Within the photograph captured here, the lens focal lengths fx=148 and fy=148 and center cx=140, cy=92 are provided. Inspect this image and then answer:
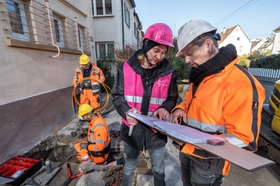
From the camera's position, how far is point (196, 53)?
1180 mm

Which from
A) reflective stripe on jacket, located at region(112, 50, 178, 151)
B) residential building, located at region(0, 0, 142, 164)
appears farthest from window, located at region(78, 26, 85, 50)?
reflective stripe on jacket, located at region(112, 50, 178, 151)

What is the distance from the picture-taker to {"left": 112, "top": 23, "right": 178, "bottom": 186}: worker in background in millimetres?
1622

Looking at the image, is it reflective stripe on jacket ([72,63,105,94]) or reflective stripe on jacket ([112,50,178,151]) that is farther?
reflective stripe on jacket ([72,63,105,94])

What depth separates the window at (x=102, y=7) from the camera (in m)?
10.3

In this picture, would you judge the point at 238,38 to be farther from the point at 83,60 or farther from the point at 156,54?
the point at 156,54

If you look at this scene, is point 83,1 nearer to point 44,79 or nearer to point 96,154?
point 44,79

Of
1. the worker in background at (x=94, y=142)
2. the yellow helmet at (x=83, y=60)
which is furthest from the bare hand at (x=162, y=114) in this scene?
the yellow helmet at (x=83, y=60)

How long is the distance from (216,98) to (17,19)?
4.45 m

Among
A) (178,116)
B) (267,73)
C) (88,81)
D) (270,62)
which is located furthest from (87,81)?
(270,62)

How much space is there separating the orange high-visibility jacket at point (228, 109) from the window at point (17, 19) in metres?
3.89

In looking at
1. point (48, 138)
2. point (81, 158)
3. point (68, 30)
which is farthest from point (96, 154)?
point (68, 30)

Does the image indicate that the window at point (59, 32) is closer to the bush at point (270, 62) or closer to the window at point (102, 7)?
the window at point (102, 7)

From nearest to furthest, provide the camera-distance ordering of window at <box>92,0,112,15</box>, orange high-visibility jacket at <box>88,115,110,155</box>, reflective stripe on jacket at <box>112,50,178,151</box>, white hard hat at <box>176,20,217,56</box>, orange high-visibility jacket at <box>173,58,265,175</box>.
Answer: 1. orange high-visibility jacket at <box>173,58,265,175</box>
2. white hard hat at <box>176,20,217,56</box>
3. reflective stripe on jacket at <box>112,50,178,151</box>
4. orange high-visibility jacket at <box>88,115,110,155</box>
5. window at <box>92,0,112,15</box>

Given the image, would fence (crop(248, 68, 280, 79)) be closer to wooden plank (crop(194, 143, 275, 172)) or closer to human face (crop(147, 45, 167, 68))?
human face (crop(147, 45, 167, 68))
